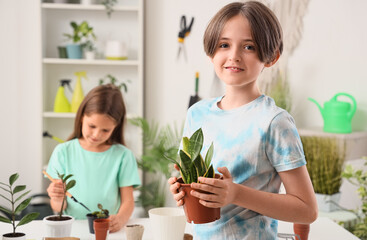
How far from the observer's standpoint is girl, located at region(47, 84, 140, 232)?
206 cm

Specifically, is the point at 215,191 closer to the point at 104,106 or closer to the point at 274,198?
the point at 274,198

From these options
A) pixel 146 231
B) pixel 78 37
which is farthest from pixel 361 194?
pixel 78 37

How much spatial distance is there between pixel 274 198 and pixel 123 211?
113 centimetres

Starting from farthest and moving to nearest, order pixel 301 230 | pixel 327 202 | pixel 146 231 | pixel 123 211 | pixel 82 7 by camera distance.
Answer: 1. pixel 82 7
2. pixel 327 202
3. pixel 123 211
4. pixel 146 231
5. pixel 301 230

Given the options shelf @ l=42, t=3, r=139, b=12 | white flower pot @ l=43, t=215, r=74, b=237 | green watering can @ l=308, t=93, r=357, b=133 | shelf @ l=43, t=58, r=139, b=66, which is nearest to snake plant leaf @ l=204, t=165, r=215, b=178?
white flower pot @ l=43, t=215, r=74, b=237

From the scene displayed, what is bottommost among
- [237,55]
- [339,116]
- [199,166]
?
[339,116]

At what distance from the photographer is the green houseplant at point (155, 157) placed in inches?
145

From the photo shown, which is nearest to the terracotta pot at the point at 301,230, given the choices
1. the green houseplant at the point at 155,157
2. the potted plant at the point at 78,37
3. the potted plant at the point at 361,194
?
the potted plant at the point at 361,194

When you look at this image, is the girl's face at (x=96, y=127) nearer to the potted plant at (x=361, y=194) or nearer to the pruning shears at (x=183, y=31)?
the potted plant at (x=361, y=194)

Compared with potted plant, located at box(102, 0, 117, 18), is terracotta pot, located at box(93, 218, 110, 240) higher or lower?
lower

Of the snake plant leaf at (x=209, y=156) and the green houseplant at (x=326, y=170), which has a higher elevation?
the snake plant leaf at (x=209, y=156)

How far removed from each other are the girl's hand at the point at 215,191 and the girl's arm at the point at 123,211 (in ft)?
2.97

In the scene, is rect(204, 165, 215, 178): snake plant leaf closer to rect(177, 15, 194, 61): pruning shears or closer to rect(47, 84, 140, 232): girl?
rect(47, 84, 140, 232): girl

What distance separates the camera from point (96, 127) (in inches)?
80.3
